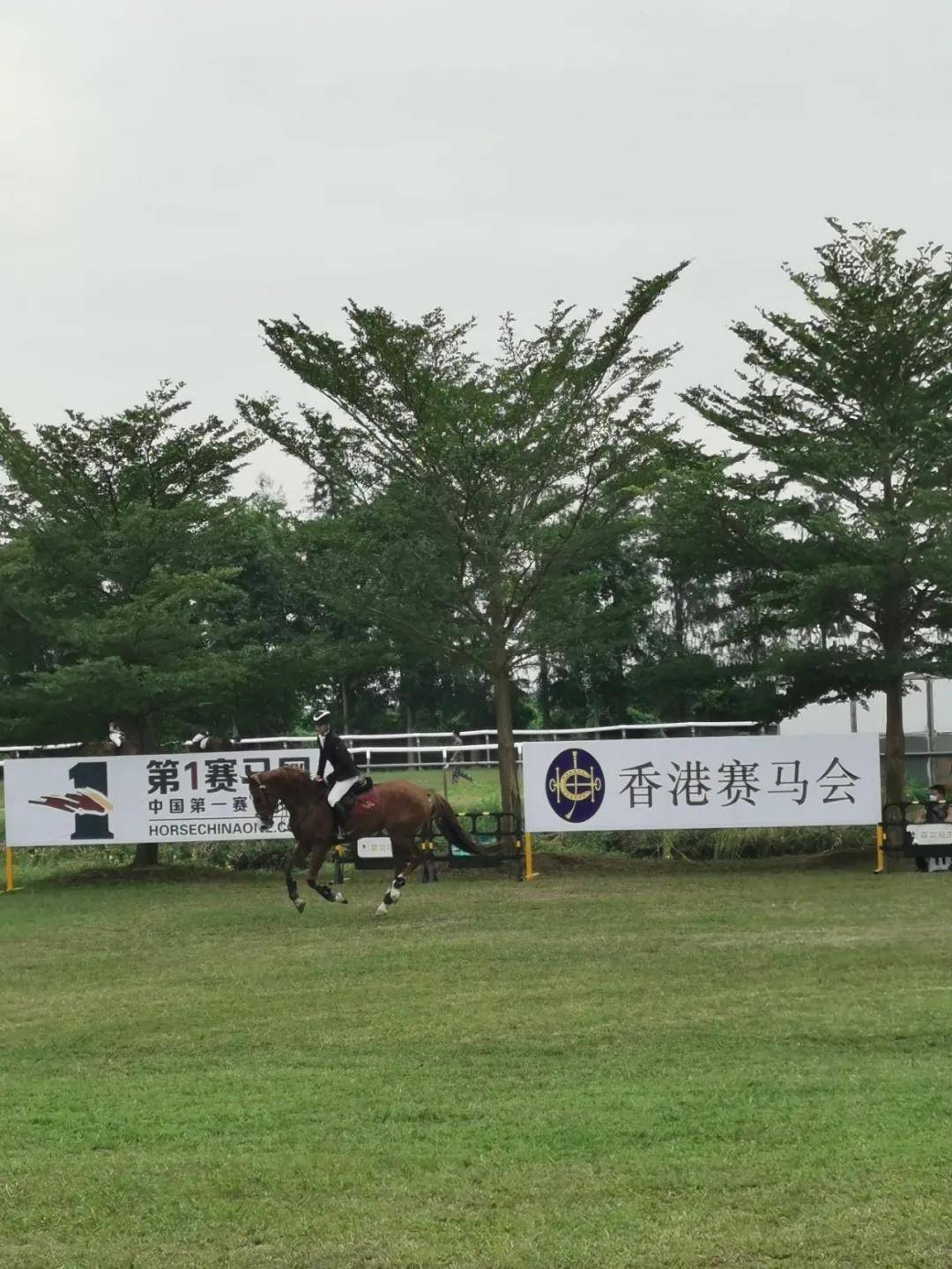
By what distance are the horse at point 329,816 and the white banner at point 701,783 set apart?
2597mm

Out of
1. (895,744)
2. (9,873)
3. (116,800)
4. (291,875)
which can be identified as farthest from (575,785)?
(9,873)

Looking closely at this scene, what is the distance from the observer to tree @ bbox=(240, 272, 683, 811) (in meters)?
23.8

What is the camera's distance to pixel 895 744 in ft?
80.2

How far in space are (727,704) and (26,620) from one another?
11.7 m

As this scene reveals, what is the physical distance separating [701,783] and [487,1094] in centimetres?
1326

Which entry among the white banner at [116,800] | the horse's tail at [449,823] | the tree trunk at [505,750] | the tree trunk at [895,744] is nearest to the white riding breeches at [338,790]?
the horse's tail at [449,823]

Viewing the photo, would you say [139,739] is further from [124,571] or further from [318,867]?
[318,867]

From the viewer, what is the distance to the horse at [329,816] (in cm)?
1820

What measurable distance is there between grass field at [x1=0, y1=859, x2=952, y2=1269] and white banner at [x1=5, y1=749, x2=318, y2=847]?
5.54 metres

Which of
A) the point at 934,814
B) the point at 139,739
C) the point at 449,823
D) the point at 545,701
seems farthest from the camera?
the point at 545,701

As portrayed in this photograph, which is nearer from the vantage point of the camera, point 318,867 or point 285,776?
point 285,776

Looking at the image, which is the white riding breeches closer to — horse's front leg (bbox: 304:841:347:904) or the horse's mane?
the horse's mane

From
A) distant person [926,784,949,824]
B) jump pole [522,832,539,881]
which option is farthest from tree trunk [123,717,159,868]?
distant person [926,784,949,824]

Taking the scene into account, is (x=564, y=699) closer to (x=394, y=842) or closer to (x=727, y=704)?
(x=727, y=704)
